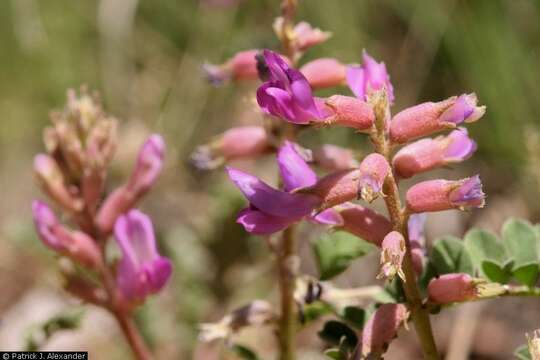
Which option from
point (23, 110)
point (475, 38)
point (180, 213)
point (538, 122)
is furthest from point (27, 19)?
point (538, 122)

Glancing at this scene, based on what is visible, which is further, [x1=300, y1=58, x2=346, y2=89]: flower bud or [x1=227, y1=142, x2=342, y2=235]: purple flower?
[x1=300, y1=58, x2=346, y2=89]: flower bud

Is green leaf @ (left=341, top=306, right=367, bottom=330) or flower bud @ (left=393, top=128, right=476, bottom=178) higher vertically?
flower bud @ (left=393, top=128, right=476, bottom=178)

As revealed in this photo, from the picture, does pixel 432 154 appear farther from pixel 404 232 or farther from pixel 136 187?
pixel 136 187

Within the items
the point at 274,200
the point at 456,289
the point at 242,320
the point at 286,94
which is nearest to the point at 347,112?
the point at 286,94

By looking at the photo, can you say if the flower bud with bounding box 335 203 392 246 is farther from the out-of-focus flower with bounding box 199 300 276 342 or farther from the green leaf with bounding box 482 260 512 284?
the out-of-focus flower with bounding box 199 300 276 342

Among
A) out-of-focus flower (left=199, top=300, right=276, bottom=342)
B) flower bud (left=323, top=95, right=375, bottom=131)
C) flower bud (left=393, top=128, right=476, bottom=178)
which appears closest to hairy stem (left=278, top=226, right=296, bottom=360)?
out-of-focus flower (left=199, top=300, right=276, bottom=342)

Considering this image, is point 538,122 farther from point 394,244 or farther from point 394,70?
point 394,244
